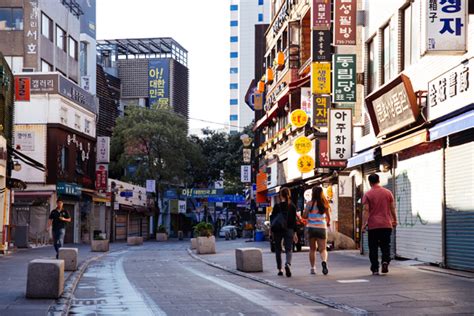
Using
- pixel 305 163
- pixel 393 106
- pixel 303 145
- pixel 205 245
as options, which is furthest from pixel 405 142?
pixel 305 163

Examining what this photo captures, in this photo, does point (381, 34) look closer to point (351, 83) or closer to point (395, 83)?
point (351, 83)

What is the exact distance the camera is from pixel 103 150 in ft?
187

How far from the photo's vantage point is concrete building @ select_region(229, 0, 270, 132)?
131 metres

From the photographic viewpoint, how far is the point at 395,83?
19.3 m

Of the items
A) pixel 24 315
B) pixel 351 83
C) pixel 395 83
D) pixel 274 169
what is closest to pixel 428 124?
pixel 395 83

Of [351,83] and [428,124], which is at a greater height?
[351,83]

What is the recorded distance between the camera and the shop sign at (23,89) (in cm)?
3991

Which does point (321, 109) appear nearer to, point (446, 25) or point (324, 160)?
point (324, 160)

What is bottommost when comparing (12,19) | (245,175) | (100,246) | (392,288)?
(100,246)

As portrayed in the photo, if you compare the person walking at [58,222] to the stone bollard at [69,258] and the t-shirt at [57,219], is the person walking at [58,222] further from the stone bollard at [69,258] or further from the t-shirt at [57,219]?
the stone bollard at [69,258]

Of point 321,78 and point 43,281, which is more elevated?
point 321,78

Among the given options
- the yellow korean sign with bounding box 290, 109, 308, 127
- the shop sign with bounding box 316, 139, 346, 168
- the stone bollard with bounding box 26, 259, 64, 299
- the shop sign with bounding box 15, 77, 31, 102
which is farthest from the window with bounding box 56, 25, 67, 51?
the stone bollard with bounding box 26, 259, 64, 299

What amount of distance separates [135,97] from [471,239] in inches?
3284

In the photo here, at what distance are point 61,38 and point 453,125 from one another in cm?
4684
